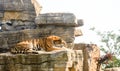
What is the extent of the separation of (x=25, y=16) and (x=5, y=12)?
3.18 ft

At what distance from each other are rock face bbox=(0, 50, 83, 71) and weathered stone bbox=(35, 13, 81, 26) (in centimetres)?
564

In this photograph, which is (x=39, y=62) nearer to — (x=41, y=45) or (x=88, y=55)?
(x=41, y=45)

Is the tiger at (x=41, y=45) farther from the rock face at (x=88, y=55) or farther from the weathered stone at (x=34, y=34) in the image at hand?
the rock face at (x=88, y=55)

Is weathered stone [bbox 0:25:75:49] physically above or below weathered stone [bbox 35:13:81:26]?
below

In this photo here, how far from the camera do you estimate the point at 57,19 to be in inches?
638

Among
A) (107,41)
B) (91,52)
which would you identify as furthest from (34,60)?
(107,41)

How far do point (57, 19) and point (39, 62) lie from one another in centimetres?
620

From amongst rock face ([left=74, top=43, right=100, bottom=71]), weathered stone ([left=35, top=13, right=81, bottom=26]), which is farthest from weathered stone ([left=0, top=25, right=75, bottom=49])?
rock face ([left=74, top=43, right=100, bottom=71])

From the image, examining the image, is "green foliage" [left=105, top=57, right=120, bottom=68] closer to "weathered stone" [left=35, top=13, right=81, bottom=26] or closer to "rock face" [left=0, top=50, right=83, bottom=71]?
"weathered stone" [left=35, top=13, right=81, bottom=26]

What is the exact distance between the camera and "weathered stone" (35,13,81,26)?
16.1 meters

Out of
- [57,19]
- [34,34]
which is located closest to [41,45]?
[34,34]

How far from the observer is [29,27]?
16.5 metres

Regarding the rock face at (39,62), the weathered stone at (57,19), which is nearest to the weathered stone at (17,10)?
the weathered stone at (57,19)

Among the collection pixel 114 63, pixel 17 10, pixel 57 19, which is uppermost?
pixel 17 10
